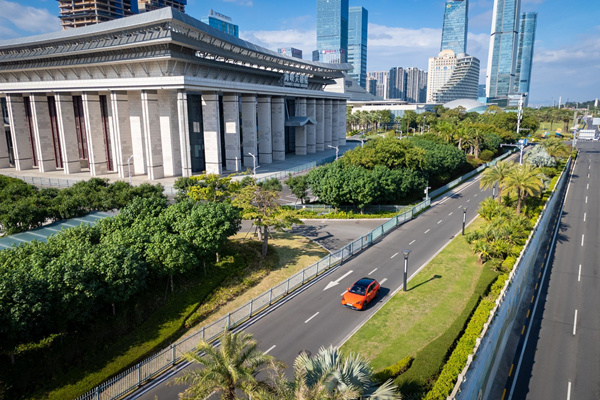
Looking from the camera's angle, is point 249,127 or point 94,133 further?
point 249,127

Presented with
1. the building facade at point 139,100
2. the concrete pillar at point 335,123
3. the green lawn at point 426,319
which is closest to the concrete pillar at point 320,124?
the concrete pillar at point 335,123

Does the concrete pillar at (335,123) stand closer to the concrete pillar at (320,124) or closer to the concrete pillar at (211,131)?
the concrete pillar at (320,124)

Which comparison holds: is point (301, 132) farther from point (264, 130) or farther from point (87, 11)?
point (87, 11)

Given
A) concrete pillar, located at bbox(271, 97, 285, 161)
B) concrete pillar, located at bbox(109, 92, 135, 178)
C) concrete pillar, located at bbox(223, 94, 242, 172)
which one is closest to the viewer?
concrete pillar, located at bbox(109, 92, 135, 178)

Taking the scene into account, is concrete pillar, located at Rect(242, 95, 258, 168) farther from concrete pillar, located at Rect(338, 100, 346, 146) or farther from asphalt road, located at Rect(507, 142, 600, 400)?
asphalt road, located at Rect(507, 142, 600, 400)

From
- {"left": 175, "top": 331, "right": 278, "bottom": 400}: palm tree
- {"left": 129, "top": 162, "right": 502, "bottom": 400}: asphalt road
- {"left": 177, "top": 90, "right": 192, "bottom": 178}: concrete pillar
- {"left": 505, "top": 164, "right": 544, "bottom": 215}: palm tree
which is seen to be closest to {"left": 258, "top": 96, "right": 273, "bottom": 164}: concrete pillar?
{"left": 177, "top": 90, "right": 192, "bottom": 178}: concrete pillar

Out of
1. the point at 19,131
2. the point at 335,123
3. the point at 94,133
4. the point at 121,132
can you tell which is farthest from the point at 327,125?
the point at 19,131

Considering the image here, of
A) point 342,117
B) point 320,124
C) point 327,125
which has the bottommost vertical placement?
point 327,125
